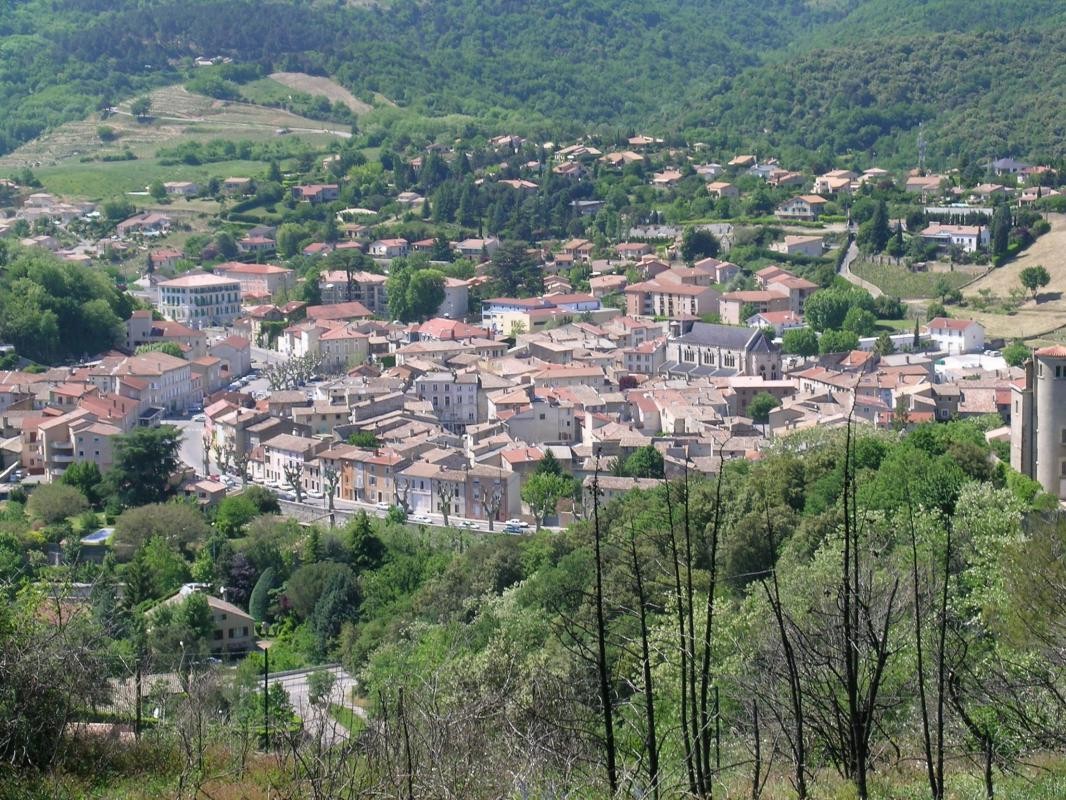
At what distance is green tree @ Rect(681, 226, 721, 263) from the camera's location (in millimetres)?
41688

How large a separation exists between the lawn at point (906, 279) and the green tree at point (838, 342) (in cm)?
547

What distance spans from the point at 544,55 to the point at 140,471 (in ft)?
182

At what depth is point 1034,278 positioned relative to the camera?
35.7 m

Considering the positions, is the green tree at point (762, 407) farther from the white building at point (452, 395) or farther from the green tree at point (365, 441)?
the green tree at point (365, 441)

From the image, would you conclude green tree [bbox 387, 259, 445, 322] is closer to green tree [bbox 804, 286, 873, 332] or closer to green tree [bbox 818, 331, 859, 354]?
green tree [bbox 804, 286, 873, 332]

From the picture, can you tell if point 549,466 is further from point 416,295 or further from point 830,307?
point 416,295

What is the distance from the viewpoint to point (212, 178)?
51.3 meters

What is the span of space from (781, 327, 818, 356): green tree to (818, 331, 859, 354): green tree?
0.28 m

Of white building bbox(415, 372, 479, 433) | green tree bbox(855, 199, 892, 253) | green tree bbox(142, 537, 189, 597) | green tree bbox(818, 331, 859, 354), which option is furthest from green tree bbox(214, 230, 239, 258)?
green tree bbox(142, 537, 189, 597)

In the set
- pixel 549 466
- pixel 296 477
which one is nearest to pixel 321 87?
pixel 296 477

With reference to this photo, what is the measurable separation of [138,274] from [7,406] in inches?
576

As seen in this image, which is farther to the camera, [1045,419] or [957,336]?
[957,336]

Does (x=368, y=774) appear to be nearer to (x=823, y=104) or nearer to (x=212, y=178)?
(x=212, y=178)

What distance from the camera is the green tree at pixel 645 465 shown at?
23766mm
